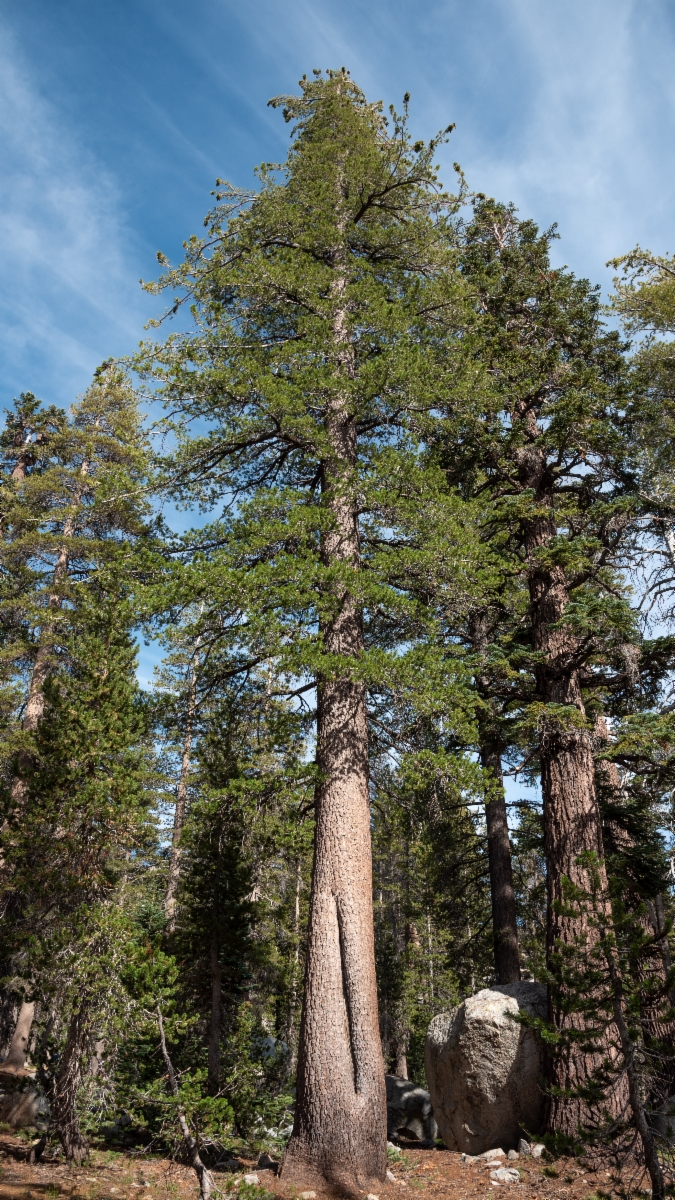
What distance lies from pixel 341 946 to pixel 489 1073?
251 cm

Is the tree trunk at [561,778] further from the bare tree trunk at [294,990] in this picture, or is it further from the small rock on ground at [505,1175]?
the bare tree trunk at [294,990]

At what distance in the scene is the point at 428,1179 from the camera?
7.05 m

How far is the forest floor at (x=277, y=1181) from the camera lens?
20.3 ft

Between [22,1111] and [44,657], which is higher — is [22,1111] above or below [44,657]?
below

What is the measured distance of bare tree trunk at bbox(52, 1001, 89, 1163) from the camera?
7109mm

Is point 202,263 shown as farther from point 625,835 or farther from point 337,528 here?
point 625,835

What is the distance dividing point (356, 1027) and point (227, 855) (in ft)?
18.3

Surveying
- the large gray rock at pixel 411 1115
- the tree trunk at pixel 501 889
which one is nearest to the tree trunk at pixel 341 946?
the tree trunk at pixel 501 889

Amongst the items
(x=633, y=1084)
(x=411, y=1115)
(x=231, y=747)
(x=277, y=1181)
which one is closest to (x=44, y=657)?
(x=231, y=747)

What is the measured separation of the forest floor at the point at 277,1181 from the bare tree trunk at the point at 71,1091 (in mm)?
246

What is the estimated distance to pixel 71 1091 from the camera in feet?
23.3

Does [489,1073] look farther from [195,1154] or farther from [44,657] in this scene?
[44,657]

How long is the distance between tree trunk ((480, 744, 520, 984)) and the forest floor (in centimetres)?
400

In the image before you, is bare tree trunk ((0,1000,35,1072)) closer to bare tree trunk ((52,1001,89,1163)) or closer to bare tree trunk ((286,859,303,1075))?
bare tree trunk ((286,859,303,1075))
